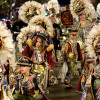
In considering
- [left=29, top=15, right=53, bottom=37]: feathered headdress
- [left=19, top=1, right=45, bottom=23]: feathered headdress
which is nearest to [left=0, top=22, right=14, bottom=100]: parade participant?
[left=29, top=15, right=53, bottom=37]: feathered headdress

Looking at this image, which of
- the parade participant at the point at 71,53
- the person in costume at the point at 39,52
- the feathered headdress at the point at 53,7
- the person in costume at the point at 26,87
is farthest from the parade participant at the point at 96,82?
the feathered headdress at the point at 53,7

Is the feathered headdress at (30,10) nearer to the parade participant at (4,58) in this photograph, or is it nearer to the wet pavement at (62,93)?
the wet pavement at (62,93)

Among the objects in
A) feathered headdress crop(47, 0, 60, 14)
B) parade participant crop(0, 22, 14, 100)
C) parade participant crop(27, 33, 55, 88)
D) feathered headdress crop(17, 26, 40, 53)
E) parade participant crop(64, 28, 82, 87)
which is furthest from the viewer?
feathered headdress crop(47, 0, 60, 14)

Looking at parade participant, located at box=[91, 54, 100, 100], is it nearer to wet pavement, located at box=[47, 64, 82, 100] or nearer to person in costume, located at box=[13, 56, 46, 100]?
person in costume, located at box=[13, 56, 46, 100]

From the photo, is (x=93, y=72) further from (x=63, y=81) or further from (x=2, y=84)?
(x=63, y=81)

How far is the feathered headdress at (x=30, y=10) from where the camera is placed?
10.3 meters

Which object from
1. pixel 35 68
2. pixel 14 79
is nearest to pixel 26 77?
pixel 14 79

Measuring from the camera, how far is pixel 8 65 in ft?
17.3

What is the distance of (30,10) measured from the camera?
10.3 m

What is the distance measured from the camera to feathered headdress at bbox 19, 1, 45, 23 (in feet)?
33.7

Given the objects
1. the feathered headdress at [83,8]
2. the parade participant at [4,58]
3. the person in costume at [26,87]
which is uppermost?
the feathered headdress at [83,8]

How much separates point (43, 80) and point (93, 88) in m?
2.76

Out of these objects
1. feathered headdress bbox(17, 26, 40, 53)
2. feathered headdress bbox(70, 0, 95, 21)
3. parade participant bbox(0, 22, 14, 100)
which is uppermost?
feathered headdress bbox(70, 0, 95, 21)

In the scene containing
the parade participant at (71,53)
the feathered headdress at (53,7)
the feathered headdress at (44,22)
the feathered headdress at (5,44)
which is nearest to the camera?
the feathered headdress at (5,44)
